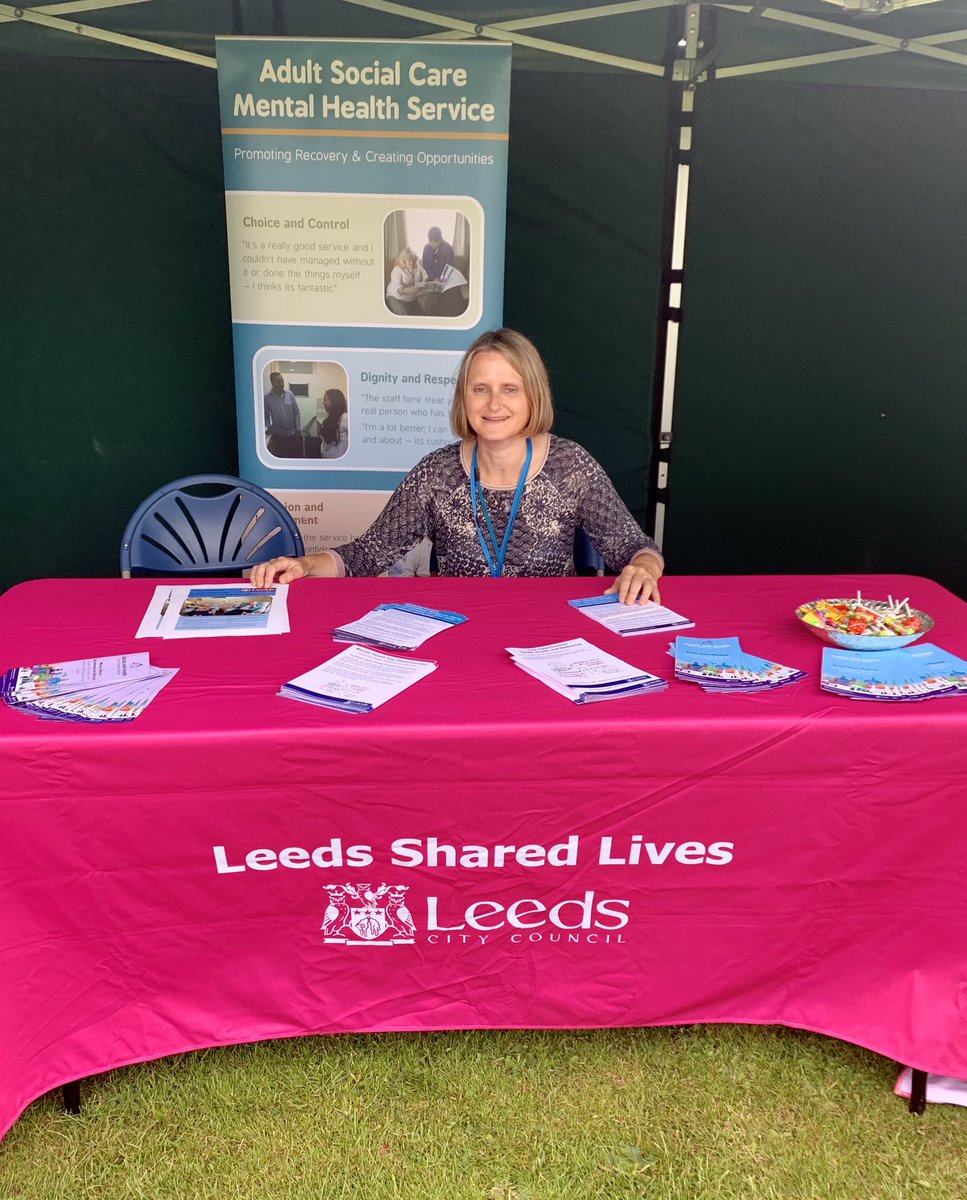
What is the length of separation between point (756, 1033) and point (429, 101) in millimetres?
2822

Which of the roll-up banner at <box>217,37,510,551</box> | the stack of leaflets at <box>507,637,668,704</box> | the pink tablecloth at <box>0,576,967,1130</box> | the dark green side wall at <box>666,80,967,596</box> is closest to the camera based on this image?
the pink tablecloth at <box>0,576,967,1130</box>

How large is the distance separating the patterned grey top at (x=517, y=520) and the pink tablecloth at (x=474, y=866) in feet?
2.48

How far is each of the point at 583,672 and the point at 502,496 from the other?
855 mm

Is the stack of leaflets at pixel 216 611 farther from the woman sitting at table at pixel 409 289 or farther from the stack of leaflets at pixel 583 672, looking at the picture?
the woman sitting at table at pixel 409 289

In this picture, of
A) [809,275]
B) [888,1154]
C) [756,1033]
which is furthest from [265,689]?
[809,275]

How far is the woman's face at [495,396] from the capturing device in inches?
85.9

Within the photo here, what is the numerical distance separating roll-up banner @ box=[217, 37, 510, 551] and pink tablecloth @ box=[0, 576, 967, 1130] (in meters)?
1.85

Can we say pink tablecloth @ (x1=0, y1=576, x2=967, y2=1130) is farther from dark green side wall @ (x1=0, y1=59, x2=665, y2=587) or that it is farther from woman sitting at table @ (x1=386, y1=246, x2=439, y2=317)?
dark green side wall @ (x1=0, y1=59, x2=665, y2=587)

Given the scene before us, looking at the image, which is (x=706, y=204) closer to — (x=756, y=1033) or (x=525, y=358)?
(x=525, y=358)

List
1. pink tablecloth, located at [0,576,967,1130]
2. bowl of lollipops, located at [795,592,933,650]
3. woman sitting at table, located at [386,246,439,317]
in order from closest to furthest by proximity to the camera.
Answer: pink tablecloth, located at [0,576,967,1130], bowl of lollipops, located at [795,592,933,650], woman sitting at table, located at [386,246,439,317]

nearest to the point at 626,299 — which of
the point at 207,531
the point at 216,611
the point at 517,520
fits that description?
the point at 517,520

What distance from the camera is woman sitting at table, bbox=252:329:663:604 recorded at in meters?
2.20

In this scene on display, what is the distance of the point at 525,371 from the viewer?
219cm

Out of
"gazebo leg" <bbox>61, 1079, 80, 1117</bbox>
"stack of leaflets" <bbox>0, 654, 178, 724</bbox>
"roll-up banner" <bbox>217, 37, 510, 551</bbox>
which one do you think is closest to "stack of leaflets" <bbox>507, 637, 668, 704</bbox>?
"stack of leaflets" <bbox>0, 654, 178, 724</bbox>
